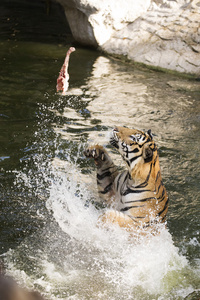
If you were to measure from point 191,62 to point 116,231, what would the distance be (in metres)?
5.43

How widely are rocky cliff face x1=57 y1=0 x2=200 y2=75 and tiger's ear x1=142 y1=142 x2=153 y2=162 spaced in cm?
Answer: 504

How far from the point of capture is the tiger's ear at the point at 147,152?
3.22 m

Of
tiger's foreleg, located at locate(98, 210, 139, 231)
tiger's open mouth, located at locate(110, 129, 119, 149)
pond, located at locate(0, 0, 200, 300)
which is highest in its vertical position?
tiger's open mouth, located at locate(110, 129, 119, 149)

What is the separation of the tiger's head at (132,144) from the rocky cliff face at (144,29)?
4.97m

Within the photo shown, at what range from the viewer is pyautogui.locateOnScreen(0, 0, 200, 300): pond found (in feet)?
10.5

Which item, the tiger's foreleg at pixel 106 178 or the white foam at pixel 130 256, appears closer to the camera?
the white foam at pixel 130 256

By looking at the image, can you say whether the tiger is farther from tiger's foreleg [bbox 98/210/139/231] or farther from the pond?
the pond

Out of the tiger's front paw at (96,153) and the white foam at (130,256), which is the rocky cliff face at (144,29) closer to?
the tiger's front paw at (96,153)

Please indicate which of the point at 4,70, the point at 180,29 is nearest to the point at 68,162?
the point at 4,70

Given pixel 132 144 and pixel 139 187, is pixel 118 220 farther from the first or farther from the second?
pixel 132 144

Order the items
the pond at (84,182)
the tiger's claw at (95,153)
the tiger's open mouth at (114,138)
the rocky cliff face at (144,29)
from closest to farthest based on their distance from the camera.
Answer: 1. the pond at (84,182)
2. the tiger's open mouth at (114,138)
3. the tiger's claw at (95,153)
4. the rocky cliff face at (144,29)

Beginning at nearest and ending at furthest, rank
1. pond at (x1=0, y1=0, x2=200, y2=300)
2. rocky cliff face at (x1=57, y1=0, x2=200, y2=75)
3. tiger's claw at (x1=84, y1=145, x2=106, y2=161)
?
pond at (x1=0, y1=0, x2=200, y2=300)
tiger's claw at (x1=84, y1=145, x2=106, y2=161)
rocky cliff face at (x1=57, y1=0, x2=200, y2=75)


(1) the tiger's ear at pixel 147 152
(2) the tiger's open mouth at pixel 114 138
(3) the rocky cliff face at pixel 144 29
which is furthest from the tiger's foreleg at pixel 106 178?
(3) the rocky cliff face at pixel 144 29

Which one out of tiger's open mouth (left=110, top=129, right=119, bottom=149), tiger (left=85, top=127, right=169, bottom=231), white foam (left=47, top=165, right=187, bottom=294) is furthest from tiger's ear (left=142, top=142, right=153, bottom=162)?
white foam (left=47, top=165, right=187, bottom=294)
